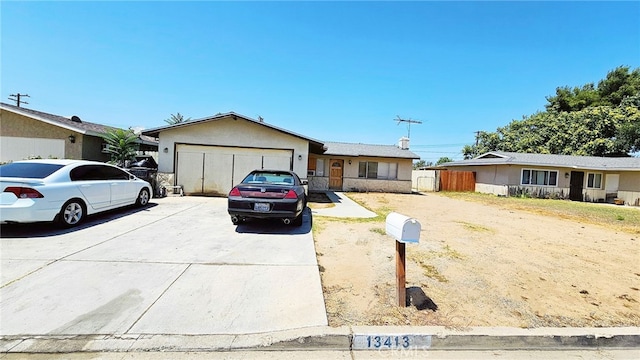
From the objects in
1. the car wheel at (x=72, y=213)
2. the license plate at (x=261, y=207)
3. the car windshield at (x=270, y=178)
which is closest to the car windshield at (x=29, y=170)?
the car wheel at (x=72, y=213)

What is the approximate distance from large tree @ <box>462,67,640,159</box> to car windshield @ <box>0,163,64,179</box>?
128 ft

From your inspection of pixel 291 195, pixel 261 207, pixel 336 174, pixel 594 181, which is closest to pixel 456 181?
pixel 594 181

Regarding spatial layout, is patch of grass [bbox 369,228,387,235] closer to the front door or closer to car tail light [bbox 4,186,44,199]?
car tail light [bbox 4,186,44,199]

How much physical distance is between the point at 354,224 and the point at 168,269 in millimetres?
4886

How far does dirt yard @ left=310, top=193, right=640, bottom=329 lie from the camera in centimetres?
318

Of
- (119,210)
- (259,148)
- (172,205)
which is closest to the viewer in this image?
(119,210)

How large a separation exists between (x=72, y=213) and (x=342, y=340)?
22.1 ft

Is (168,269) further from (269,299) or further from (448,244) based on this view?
(448,244)

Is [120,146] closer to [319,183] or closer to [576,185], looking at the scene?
[319,183]

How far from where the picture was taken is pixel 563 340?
283 centimetres

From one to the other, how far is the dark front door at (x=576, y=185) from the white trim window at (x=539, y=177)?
134cm

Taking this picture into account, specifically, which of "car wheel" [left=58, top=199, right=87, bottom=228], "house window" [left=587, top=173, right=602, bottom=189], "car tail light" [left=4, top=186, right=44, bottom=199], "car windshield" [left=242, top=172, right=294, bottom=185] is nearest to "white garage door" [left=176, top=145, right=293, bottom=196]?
"car windshield" [left=242, top=172, right=294, bottom=185]

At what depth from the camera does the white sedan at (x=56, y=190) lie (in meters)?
5.32

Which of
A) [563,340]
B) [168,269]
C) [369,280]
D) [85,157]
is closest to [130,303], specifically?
[168,269]
